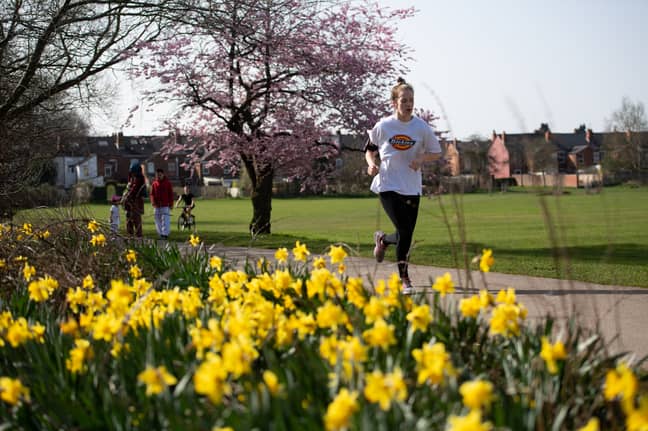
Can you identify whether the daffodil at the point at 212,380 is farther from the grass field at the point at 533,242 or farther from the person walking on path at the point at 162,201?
the person walking on path at the point at 162,201

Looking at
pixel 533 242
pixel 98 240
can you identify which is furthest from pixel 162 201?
pixel 98 240

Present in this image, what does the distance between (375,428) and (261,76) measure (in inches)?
723

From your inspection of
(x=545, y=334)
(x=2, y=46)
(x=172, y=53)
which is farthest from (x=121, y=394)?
(x=172, y=53)

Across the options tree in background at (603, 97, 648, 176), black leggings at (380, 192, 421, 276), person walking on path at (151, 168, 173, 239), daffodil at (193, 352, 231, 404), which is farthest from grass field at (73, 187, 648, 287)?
tree in background at (603, 97, 648, 176)

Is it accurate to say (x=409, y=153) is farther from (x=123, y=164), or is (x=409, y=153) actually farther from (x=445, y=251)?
(x=123, y=164)

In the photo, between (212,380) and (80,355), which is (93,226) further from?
(212,380)

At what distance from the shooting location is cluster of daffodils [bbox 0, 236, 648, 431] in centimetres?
251

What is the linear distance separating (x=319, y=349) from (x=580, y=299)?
472cm

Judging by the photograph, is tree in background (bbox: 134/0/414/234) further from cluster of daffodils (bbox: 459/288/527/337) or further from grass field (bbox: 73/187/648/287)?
cluster of daffodils (bbox: 459/288/527/337)

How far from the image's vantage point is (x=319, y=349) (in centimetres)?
355

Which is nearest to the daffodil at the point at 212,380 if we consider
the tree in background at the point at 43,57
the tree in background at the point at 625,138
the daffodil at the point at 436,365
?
the daffodil at the point at 436,365

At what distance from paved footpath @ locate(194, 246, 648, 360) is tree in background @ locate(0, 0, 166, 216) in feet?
20.7

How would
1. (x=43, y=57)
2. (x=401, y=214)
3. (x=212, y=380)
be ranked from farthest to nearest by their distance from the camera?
1. (x=43, y=57)
2. (x=401, y=214)
3. (x=212, y=380)

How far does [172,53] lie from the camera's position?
64.4 feet
